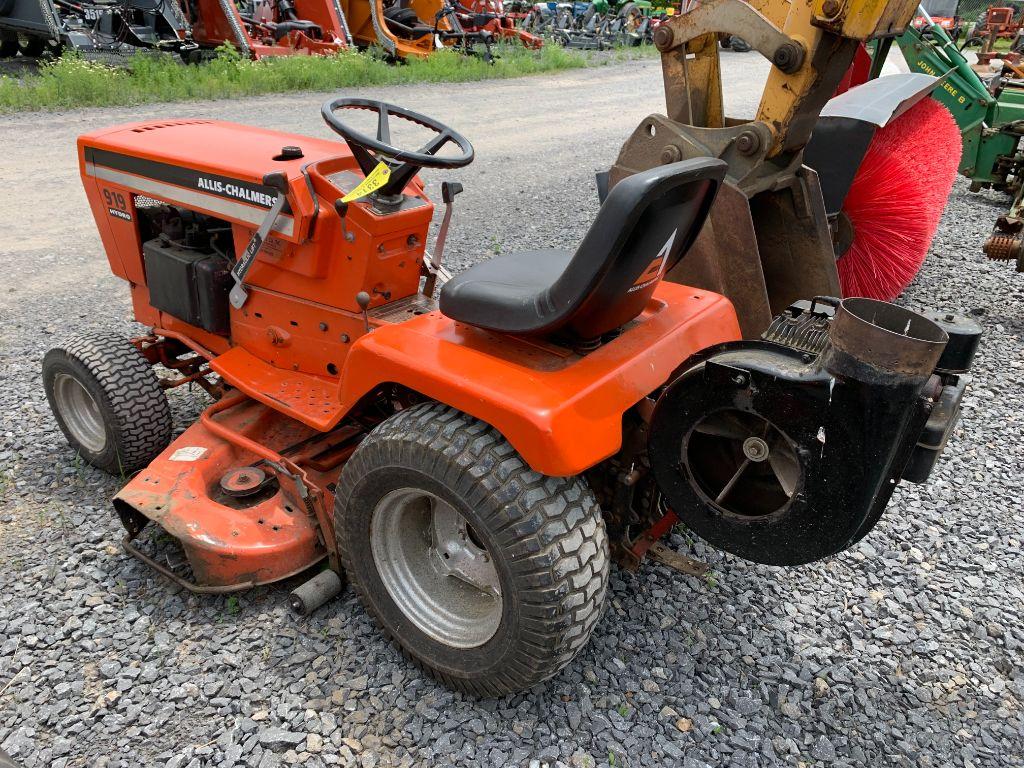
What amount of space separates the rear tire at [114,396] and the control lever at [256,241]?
0.44 metres

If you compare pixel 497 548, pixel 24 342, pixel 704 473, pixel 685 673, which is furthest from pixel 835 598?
pixel 24 342

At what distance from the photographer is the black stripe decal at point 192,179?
2449 millimetres

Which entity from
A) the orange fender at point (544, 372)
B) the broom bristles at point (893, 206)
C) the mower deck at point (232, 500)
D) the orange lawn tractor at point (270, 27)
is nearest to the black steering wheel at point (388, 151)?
the orange fender at point (544, 372)

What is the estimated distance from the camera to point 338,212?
2.33m

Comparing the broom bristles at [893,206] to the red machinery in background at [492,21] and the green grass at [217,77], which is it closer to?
the green grass at [217,77]

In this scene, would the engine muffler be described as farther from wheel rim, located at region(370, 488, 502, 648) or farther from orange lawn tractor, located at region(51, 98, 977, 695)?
wheel rim, located at region(370, 488, 502, 648)

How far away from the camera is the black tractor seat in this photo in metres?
1.57

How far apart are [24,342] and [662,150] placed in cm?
314

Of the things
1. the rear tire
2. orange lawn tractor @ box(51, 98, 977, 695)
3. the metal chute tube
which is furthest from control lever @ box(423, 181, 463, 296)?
the metal chute tube

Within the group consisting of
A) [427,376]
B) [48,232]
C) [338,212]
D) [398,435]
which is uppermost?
[338,212]

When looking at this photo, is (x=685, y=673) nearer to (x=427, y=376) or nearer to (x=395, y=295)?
(x=427, y=376)

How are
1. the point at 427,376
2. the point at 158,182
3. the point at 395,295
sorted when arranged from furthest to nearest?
the point at 158,182 < the point at 395,295 < the point at 427,376

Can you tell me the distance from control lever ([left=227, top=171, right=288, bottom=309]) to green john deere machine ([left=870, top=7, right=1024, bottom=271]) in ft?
17.9

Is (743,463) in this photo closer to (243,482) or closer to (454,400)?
(454,400)
